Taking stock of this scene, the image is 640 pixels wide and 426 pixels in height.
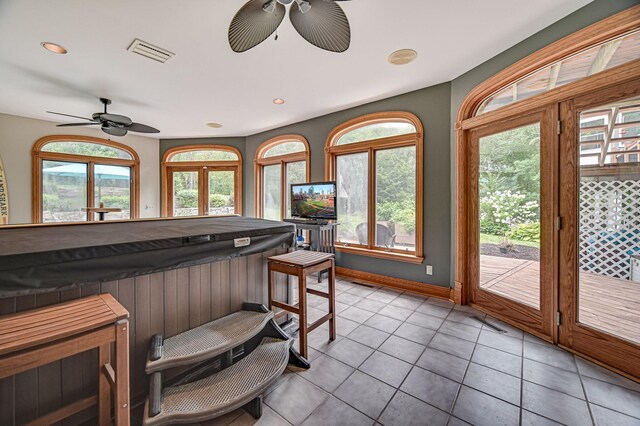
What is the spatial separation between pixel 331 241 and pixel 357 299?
3.64 feet

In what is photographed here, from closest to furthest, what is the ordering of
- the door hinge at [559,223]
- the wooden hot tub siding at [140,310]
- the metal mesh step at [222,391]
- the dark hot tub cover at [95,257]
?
the dark hot tub cover at [95,257] < the wooden hot tub siding at [140,310] < the metal mesh step at [222,391] < the door hinge at [559,223]

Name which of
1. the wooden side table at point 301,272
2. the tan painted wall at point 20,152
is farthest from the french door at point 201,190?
the wooden side table at point 301,272

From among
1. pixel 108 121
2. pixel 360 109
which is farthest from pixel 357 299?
pixel 108 121

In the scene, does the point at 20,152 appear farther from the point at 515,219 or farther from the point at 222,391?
the point at 515,219

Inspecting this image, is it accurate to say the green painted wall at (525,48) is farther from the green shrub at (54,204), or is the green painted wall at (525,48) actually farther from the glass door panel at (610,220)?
the green shrub at (54,204)

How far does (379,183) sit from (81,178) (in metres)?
6.23

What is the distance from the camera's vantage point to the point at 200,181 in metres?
6.55

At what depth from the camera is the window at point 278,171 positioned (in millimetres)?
5285

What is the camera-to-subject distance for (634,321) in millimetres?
1901

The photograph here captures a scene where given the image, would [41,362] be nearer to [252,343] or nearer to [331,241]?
[252,343]

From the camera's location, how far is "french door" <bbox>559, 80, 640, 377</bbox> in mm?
1915

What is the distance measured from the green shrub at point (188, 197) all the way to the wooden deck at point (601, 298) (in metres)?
6.54

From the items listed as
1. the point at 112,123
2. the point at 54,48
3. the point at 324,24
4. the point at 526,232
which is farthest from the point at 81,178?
the point at 526,232

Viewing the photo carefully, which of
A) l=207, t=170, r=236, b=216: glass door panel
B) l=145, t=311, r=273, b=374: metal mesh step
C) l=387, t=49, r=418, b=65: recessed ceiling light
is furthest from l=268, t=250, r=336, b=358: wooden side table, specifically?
l=207, t=170, r=236, b=216: glass door panel
